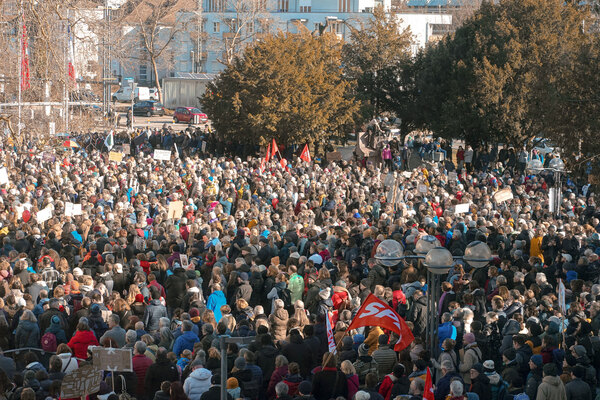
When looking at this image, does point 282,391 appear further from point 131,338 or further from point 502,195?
point 502,195

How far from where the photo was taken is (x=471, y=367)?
10992 millimetres

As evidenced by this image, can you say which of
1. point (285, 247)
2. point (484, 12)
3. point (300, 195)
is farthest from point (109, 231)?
point (484, 12)

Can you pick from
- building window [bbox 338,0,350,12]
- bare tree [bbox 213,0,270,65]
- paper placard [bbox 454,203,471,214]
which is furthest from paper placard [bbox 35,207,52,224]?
building window [bbox 338,0,350,12]

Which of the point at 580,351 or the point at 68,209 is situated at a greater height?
the point at 68,209

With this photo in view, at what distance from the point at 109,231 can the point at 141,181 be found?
8.70 metres

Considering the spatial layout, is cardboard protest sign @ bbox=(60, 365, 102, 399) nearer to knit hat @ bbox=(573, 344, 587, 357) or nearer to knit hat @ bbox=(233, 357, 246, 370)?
knit hat @ bbox=(233, 357, 246, 370)

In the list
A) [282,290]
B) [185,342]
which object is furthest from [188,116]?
[185,342]

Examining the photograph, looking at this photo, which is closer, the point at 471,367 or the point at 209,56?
the point at 471,367

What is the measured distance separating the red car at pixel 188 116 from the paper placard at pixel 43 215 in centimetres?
4071

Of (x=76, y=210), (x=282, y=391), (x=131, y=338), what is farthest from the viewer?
(x=76, y=210)

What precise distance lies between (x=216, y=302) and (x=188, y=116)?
47880 mm

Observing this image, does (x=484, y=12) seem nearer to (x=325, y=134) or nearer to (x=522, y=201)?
(x=325, y=134)

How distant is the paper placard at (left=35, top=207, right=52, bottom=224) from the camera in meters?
19.2

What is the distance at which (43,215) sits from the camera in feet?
63.5
